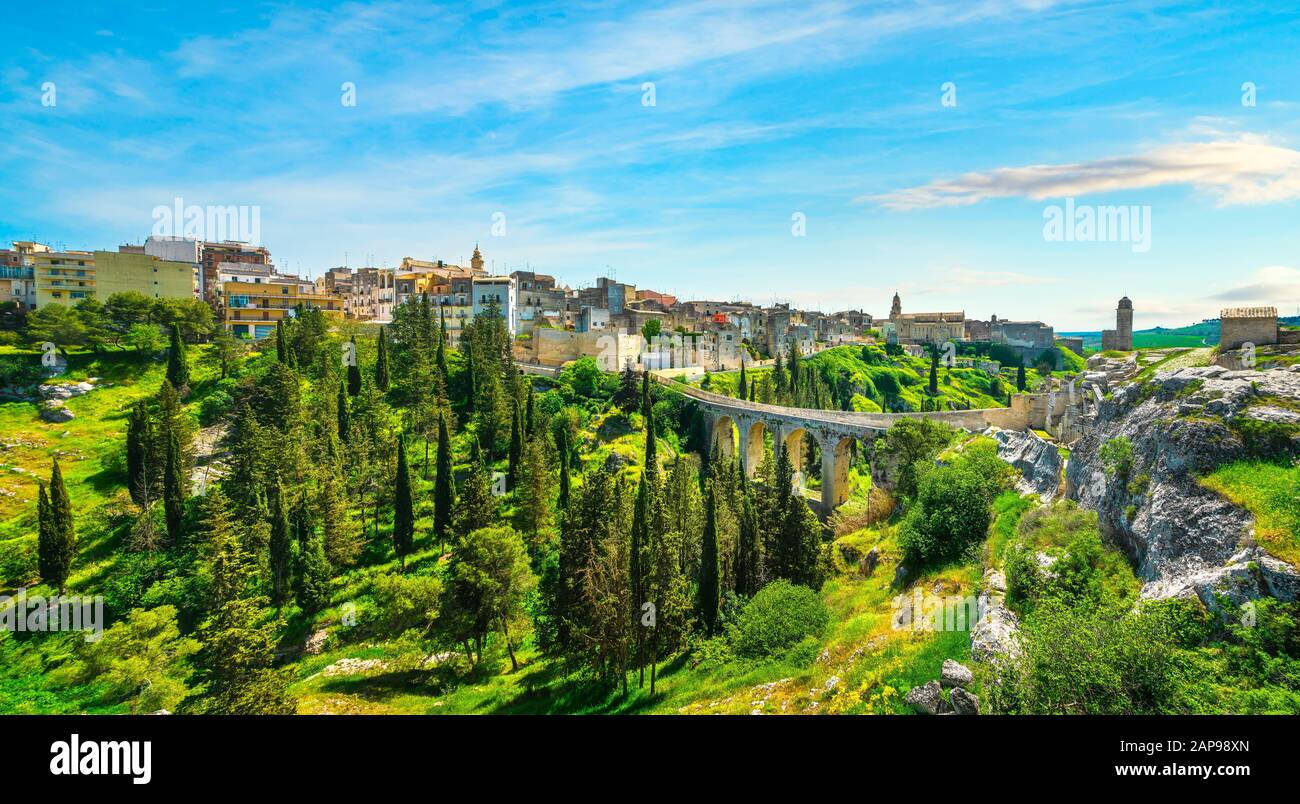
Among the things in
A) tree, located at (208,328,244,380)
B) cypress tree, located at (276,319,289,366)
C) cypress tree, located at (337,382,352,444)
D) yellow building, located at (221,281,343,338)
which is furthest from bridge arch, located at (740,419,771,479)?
yellow building, located at (221,281,343,338)

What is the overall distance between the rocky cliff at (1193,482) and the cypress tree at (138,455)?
46.7 metres

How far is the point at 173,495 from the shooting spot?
3575 centimetres

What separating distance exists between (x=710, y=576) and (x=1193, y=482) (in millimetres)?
16730

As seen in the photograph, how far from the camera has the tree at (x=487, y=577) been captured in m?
25.1

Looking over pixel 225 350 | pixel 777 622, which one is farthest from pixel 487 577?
pixel 225 350

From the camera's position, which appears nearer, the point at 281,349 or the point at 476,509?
the point at 476,509

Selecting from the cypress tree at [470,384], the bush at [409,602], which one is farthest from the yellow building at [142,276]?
the bush at [409,602]

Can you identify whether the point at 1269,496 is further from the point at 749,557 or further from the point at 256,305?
the point at 256,305

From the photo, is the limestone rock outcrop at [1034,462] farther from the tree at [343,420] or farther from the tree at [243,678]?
the tree at [343,420]

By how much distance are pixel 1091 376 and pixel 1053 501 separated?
9.01m

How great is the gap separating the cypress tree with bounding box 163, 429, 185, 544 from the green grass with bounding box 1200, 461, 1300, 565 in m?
45.1
